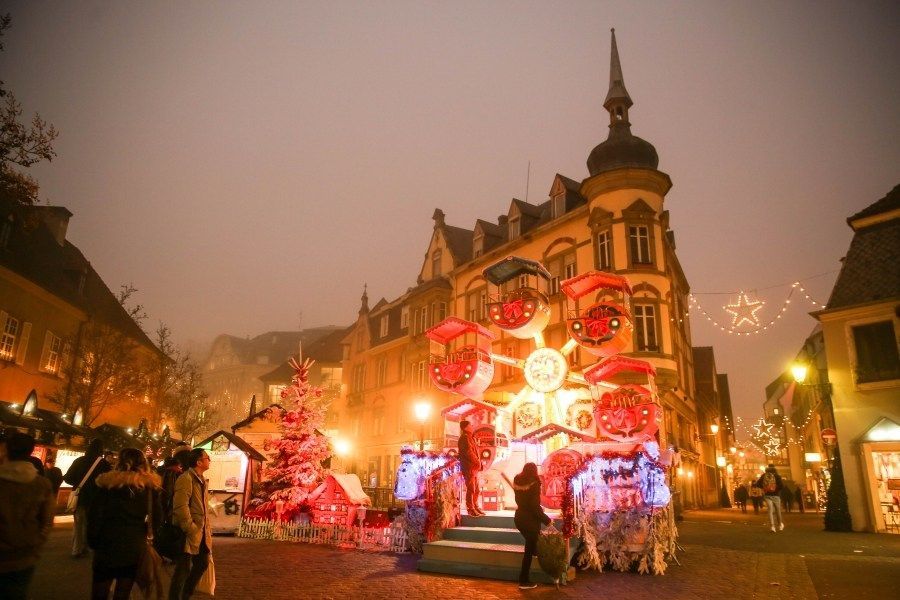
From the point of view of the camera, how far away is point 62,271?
98.3 feet

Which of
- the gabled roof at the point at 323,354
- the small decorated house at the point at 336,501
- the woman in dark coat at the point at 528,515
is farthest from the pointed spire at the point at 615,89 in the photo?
the gabled roof at the point at 323,354

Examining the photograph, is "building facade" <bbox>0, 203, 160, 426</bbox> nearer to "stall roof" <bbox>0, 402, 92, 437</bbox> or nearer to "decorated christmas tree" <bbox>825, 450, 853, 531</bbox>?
"stall roof" <bbox>0, 402, 92, 437</bbox>

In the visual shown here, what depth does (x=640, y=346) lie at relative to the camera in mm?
23703

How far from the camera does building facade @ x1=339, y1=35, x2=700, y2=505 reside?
80.7 feet

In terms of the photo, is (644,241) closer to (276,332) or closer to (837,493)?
(837,493)

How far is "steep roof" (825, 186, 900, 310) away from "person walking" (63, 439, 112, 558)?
21.6 meters

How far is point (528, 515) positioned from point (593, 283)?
795 centimetres

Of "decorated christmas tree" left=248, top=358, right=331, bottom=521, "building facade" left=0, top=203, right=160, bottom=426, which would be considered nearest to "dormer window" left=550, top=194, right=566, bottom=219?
"decorated christmas tree" left=248, top=358, right=331, bottom=521

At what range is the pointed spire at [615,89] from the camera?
91.2 feet

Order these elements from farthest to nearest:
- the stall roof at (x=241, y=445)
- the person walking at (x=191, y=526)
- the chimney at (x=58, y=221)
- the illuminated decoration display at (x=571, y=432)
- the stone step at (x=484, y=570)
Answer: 1. the chimney at (x=58, y=221)
2. the stall roof at (x=241, y=445)
3. the illuminated decoration display at (x=571, y=432)
4. the stone step at (x=484, y=570)
5. the person walking at (x=191, y=526)

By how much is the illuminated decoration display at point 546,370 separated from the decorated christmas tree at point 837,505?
10.1m

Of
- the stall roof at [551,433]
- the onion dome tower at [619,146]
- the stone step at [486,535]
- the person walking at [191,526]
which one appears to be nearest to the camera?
the person walking at [191,526]

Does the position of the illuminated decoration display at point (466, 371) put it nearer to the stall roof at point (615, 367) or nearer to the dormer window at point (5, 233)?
the stall roof at point (615, 367)

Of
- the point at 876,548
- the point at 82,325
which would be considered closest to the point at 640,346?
the point at 876,548
